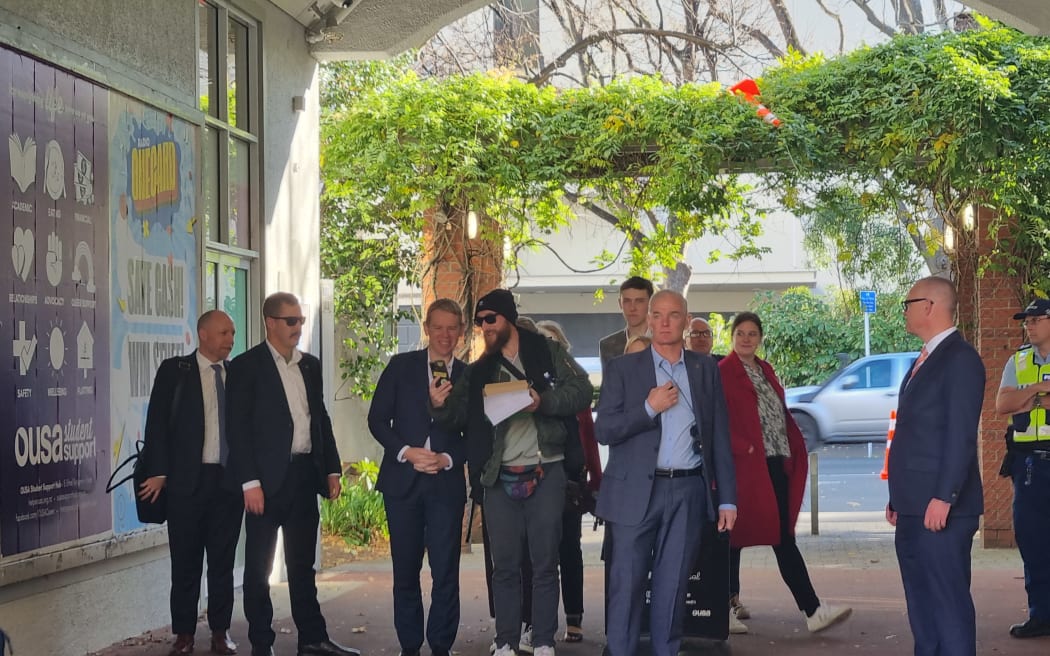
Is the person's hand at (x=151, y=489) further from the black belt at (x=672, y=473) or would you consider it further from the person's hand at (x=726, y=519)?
the person's hand at (x=726, y=519)

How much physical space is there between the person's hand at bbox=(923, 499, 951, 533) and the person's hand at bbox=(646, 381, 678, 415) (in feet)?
4.04

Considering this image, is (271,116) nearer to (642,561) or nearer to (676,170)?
(676,170)

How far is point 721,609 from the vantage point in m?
7.40

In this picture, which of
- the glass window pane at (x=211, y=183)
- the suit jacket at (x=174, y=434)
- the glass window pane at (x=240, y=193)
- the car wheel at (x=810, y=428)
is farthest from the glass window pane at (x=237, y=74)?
Answer: the car wheel at (x=810, y=428)

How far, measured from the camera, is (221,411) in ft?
24.6

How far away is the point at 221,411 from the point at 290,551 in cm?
90

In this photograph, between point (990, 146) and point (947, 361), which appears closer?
point (947, 361)

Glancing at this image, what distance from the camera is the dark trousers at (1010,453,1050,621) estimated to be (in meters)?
7.91

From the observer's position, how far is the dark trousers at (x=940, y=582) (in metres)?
5.74

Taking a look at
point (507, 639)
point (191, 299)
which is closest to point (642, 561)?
point (507, 639)

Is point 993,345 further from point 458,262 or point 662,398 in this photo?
point 662,398

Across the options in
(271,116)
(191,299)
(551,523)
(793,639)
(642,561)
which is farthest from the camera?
(271,116)

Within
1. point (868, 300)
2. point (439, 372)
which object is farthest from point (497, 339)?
point (868, 300)

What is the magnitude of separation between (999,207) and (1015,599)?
3759 mm
